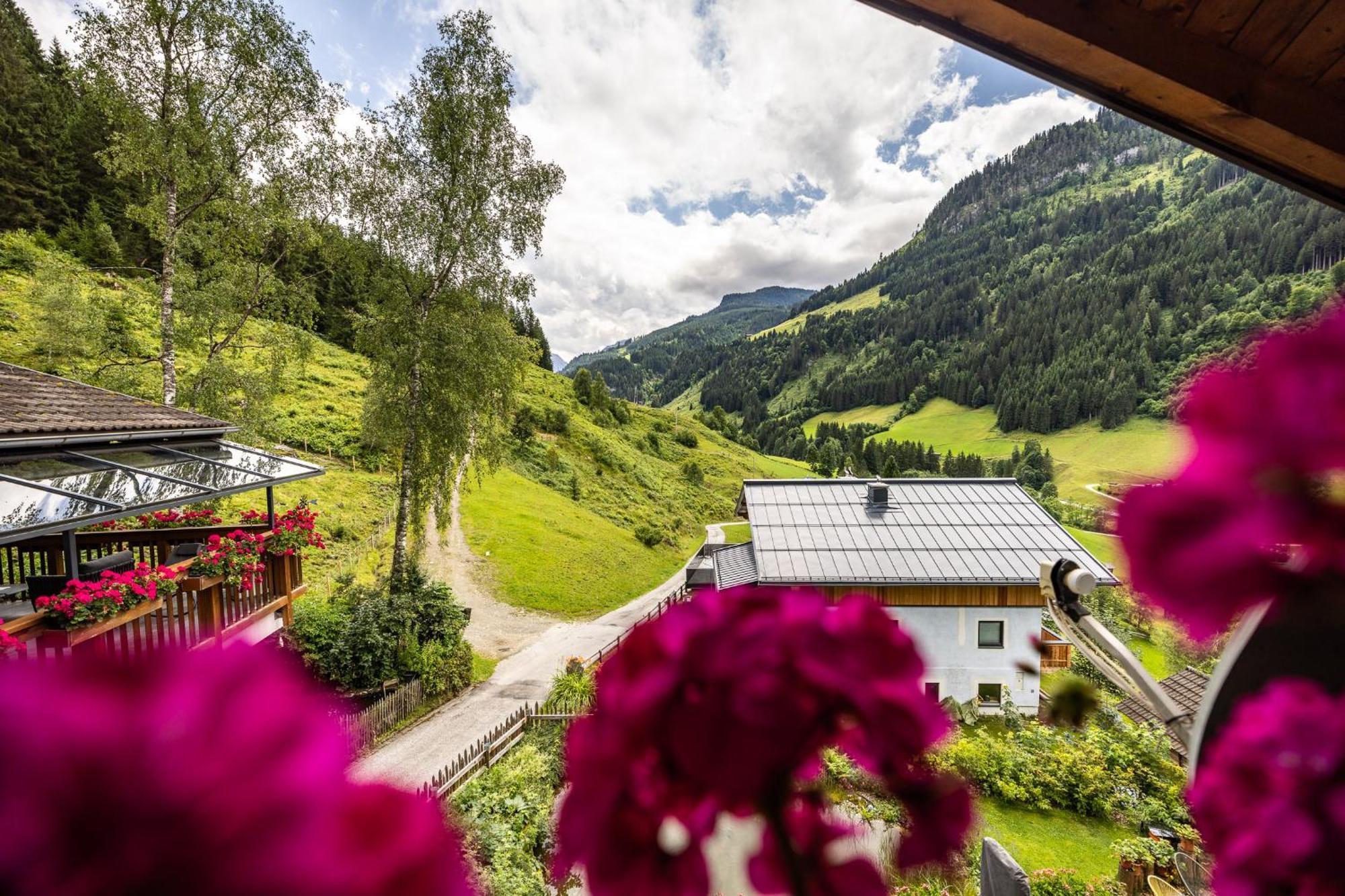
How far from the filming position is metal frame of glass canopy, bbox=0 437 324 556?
405 cm

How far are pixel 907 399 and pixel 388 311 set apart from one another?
82.4 metres

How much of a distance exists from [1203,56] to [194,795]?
2.04 metres

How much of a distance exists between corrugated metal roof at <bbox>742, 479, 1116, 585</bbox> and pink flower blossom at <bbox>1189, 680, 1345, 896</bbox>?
9.36m

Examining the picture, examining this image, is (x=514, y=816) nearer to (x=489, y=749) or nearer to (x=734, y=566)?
(x=489, y=749)

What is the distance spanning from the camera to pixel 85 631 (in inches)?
172

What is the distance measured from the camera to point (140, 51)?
790 centimetres

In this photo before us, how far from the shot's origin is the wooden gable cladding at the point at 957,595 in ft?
33.3

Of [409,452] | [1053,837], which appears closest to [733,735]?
[1053,837]

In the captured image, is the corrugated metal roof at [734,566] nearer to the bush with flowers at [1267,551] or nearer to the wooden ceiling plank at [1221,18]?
the wooden ceiling plank at [1221,18]

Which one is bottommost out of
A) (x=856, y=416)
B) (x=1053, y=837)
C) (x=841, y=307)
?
(x=1053, y=837)

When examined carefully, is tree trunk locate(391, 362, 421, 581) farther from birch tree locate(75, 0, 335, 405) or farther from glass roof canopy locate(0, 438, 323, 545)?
birch tree locate(75, 0, 335, 405)

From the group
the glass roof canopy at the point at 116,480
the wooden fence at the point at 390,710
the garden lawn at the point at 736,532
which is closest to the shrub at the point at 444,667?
the wooden fence at the point at 390,710

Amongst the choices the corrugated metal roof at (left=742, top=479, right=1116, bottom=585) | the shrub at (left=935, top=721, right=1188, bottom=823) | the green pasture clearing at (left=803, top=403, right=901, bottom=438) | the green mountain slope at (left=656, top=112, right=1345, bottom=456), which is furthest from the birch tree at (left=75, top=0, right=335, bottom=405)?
the green pasture clearing at (left=803, top=403, right=901, bottom=438)

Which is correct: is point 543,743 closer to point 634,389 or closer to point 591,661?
point 591,661
